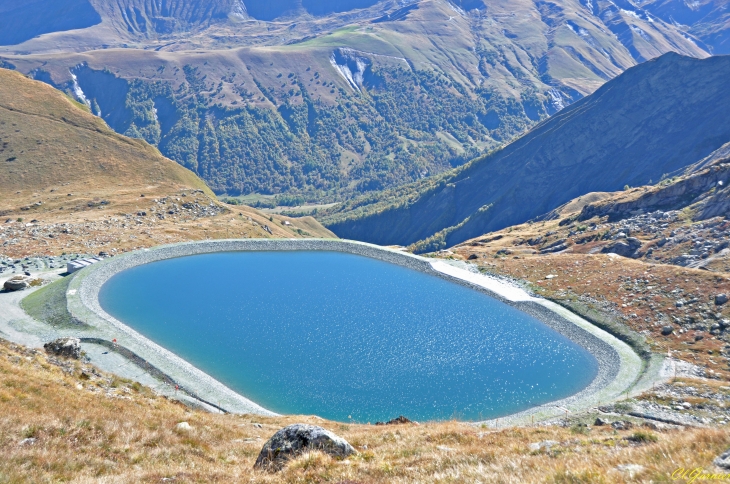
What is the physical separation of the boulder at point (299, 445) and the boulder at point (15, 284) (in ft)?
205

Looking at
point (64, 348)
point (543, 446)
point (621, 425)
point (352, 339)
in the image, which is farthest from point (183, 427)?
point (352, 339)

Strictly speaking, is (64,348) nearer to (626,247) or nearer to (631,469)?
(631,469)

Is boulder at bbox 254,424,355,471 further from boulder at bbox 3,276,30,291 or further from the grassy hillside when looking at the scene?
the grassy hillside

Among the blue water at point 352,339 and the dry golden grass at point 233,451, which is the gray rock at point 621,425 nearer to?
the dry golden grass at point 233,451

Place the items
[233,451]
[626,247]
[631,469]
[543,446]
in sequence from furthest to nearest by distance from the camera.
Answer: [626,247] → [233,451] → [543,446] → [631,469]

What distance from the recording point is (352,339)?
59000mm

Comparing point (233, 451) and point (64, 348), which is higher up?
point (233, 451)

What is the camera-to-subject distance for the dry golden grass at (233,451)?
12750 millimetres

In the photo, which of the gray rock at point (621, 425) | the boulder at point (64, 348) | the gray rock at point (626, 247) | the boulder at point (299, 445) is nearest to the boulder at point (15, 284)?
the boulder at point (64, 348)

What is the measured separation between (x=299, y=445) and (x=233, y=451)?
3709 millimetres

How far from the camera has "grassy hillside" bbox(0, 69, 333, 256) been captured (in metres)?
94.2

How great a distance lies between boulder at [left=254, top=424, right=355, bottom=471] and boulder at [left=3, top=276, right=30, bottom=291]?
62596mm

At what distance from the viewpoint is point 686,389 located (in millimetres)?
40656

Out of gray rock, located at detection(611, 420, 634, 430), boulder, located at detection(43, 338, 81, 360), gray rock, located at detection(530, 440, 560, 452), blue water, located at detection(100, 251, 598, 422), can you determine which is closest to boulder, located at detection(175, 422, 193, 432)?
gray rock, located at detection(530, 440, 560, 452)
